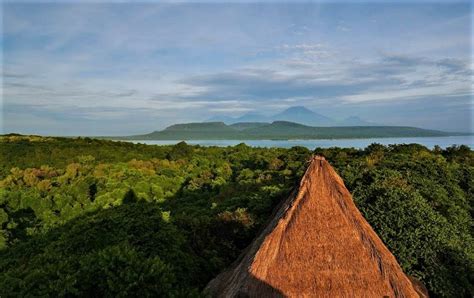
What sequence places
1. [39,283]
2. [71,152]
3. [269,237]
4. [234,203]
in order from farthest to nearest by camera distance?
[71,152] < [234,203] < [269,237] < [39,283]

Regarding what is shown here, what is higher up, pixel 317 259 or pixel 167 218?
pixel 317 259

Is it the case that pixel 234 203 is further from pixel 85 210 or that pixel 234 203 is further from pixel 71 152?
pixel 71 152

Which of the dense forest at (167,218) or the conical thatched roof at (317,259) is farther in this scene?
the conical thatched roof at (317,259)

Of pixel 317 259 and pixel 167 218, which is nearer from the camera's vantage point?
pixel 317 259

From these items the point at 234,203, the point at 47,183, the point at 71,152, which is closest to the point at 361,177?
the point at 234,203
